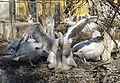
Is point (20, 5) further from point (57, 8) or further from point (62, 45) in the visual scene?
point (62, 45)

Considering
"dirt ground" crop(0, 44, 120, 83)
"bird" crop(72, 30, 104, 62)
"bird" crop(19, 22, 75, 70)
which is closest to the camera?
"dirt ground" crop(0, 44, 120, 83)

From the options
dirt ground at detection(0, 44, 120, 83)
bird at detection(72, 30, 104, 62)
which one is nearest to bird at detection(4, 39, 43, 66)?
dirt ground at detection(0, 44, 120, 83)

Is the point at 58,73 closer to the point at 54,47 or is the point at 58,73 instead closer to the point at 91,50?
the point at 54,47

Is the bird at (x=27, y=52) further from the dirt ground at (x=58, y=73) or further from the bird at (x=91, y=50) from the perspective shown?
the bird at (x=91, y=50)

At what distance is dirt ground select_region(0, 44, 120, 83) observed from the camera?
7.57ft

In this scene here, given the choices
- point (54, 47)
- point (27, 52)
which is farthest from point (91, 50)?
point (27, 52)

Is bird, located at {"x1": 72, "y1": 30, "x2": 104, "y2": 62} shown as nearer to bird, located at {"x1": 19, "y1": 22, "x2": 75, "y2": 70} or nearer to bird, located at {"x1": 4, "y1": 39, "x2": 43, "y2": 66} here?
bird, located at {"x1": 19, "y1": 22, "x2": 75, "y2": 70}

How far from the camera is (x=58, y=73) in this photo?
252 cm

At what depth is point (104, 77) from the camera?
2.28 metres

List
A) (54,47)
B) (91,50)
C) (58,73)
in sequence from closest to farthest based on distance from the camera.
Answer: (58,73), (54,47), (91,50)

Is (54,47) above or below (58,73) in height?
above

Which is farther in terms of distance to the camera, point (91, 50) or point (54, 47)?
point (91, 50)

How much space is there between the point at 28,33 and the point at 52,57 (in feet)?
0.94

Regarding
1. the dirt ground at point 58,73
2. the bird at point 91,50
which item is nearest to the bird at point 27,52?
the dirt ground at point 58,73
